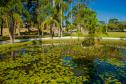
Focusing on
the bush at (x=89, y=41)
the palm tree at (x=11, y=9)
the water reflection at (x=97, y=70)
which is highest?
the palm tree at (x=11, y=9)

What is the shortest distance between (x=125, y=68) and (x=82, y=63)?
4.78m

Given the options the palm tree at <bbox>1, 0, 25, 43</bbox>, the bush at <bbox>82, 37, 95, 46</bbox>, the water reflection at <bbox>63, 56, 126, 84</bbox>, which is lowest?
the water reflection at <bbox>63, 56, 126, 84</bbox>

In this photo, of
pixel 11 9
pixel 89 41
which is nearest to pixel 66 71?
pixel 89 41

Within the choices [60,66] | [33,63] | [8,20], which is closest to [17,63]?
[33,63]

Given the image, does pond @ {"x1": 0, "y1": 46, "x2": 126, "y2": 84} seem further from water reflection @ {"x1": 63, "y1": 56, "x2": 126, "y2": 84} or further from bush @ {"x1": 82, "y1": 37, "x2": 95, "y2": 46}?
bush @ {"x1": 82, "y1": 37, "x2": 95, "y2": 46}

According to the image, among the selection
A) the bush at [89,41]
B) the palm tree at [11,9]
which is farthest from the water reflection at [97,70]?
the palm tree at [11,9]

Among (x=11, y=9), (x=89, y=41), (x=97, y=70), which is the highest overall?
(x=11, y=9)

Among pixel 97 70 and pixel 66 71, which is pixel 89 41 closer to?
pixel 97 70

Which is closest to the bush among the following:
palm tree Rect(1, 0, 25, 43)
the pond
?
the pond

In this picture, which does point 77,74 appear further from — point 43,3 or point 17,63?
point 43,3

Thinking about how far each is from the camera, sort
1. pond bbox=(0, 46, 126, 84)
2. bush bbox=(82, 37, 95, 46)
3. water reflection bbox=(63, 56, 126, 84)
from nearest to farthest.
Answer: pond bbox=(0, 46, 126, 84) < water reflection bbox=(63, 56, 126, 84) < bush bbox=(82, 37, 95, 46)

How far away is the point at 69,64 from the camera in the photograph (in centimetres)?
2653

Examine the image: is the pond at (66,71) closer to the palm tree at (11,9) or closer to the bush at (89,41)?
the bush at (89,41)

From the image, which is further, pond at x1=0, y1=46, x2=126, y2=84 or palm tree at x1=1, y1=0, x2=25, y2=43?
palm tree at x1=1, y1=0, x2=25, y2=43
